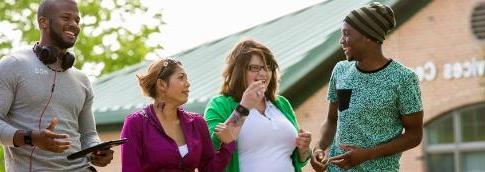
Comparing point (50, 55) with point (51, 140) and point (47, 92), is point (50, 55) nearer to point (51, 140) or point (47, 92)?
point (47, 92)

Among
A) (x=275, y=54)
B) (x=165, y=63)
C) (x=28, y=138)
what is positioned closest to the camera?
(x=28, y=138)

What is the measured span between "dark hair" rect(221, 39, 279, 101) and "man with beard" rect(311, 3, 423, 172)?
636 mm

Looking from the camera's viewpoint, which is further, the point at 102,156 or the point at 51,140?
the point at 102,156

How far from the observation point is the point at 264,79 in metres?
7.33

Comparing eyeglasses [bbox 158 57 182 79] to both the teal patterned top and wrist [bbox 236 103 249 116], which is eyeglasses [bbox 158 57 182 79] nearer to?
wrist [bbox 236 103 249 116]

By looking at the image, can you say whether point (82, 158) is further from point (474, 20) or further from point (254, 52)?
point (474, 20)

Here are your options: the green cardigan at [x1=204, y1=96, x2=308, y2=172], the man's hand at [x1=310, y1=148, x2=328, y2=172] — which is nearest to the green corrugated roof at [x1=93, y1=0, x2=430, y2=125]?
the green cardigan at [x1=204, y1=96, x2=308, y2=172]

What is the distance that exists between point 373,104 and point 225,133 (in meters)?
0.82

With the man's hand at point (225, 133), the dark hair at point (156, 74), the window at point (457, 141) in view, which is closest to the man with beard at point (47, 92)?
the dark hair at point (156, 74)

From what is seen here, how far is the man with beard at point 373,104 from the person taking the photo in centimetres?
674

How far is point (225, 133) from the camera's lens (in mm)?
7105

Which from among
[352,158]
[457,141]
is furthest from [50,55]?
[457,141]

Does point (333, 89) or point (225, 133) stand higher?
point (333, 89)

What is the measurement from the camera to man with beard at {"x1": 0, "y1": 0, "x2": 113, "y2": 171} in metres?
6.64
